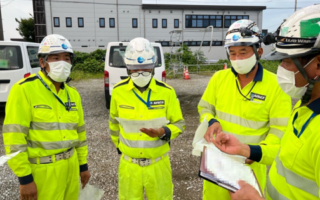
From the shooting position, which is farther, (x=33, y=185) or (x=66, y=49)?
(x=66, y=49)

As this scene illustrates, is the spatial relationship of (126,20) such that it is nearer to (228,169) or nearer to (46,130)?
(46,130)

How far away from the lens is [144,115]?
2469 millimetres

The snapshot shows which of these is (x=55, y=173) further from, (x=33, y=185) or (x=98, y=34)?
(x=98, y=34)

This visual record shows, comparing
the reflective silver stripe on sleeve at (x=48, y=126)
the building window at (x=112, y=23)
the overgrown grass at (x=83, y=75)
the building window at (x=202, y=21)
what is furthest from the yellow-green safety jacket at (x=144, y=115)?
the building window at (x=202, y=21)

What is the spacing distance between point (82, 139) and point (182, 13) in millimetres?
33903

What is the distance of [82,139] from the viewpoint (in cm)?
267

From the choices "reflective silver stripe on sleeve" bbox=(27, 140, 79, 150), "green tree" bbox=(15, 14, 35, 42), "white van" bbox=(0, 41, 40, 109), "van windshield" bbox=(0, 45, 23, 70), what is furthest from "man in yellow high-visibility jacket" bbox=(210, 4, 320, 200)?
"green tree" bbox=(15, 14, 35, 42)

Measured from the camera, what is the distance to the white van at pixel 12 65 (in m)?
6.52

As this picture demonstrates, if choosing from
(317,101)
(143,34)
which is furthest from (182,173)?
(143,34)

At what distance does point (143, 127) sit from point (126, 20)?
1300 inches

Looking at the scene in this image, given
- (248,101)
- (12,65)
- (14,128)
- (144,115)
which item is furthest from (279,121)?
(12,65)

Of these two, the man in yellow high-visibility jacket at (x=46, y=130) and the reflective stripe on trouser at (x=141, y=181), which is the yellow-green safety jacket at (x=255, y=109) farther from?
the man in yellow high-visibility jacket at (x=46, y=130)

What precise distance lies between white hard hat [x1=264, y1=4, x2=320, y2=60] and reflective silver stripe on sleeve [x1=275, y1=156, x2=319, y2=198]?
0.65m

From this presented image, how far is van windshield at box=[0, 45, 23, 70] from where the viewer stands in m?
6.61
